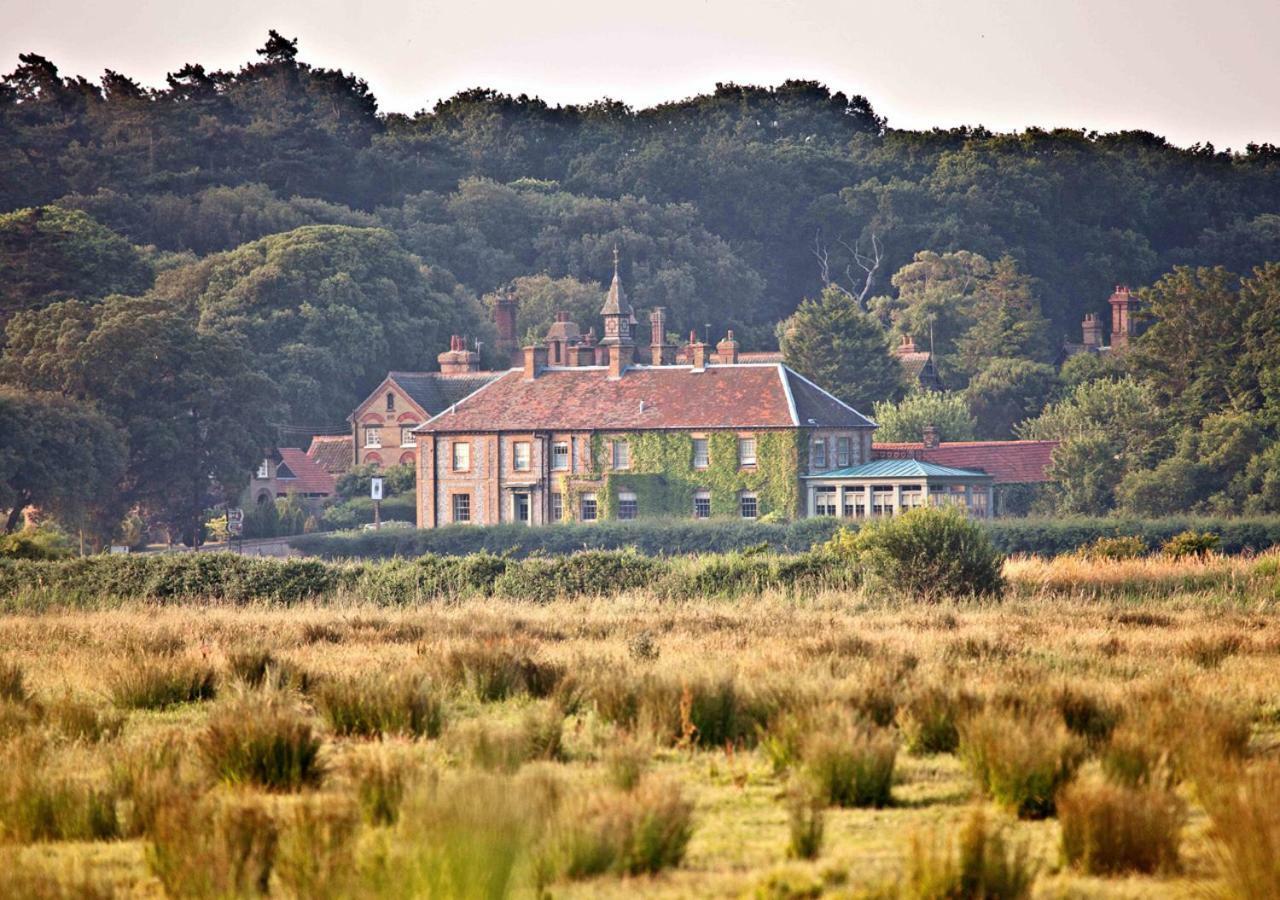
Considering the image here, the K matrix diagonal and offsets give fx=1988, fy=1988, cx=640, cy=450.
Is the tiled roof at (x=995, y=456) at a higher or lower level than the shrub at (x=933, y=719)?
higher

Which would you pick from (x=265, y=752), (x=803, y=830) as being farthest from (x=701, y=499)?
(x=803, y=830)

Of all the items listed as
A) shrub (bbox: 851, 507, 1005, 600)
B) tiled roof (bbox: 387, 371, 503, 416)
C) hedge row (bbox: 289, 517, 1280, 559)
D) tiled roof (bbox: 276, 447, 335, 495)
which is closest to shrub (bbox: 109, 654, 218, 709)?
shrub (bbox: 851, 507, 1005, 600)

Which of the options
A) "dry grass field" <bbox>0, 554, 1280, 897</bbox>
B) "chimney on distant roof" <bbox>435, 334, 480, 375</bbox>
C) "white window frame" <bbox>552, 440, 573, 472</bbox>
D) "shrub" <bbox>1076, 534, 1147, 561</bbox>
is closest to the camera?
"dry grass field" <bbox>0, 554, 1280, 897</bbox>

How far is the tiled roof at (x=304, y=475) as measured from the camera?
276ft

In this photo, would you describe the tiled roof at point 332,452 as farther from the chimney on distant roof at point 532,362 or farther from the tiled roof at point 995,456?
the tiled roof at point 995,456

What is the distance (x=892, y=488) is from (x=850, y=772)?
5549 centimetres

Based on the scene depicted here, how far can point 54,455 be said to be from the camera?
6034cm

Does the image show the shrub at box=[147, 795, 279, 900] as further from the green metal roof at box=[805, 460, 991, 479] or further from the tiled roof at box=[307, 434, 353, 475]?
the tiled roof at box=[307, 434, 353, 475]

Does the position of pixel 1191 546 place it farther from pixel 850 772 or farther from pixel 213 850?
pixel 213 850

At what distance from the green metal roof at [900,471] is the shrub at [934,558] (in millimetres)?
32974

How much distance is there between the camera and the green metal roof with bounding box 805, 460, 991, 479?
221 ft

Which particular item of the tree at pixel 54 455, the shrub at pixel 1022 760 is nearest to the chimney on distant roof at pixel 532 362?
the tree at pixel 54 455

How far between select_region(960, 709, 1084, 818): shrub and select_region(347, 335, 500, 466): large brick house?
7433 cm

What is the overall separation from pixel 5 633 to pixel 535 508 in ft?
152
